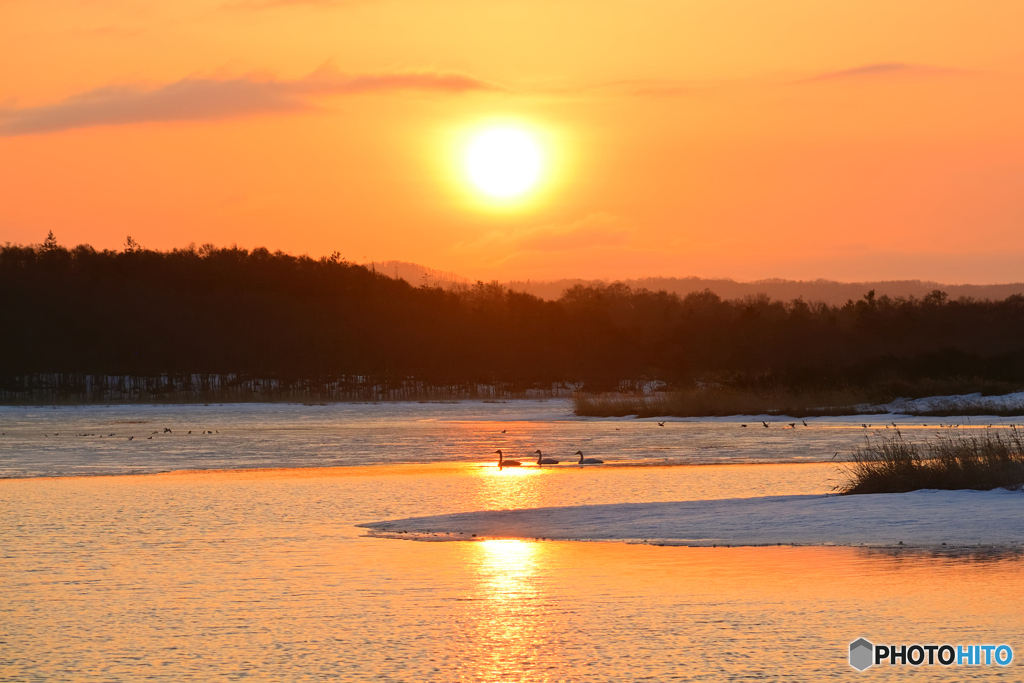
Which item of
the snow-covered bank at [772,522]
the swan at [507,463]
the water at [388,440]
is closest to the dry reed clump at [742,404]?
the water at [388,440]

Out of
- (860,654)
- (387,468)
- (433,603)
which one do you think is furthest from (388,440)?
(860,654)

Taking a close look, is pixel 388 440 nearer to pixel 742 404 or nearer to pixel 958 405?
pixel 742 404

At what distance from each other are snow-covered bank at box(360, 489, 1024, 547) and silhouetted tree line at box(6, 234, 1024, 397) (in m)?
88.4

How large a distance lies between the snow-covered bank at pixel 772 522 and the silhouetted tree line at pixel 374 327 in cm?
8844

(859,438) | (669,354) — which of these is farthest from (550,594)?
(669,354)

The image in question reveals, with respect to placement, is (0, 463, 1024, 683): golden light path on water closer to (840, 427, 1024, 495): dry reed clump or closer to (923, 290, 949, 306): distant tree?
(840, 427, 1024, 495): dry reed clump

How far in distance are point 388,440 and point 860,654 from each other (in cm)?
3363

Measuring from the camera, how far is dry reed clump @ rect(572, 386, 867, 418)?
5938 centimetres

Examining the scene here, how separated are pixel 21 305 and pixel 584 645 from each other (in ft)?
432

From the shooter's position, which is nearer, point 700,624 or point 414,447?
point 700,624

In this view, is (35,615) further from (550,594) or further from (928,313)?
(928,313)

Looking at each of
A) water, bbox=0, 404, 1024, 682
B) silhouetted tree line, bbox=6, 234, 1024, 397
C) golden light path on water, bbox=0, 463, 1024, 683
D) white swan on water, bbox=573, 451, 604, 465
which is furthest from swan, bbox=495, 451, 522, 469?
silhouetted tree line, bbox=6, 234, 1024, 397

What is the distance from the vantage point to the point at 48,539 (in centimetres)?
1559

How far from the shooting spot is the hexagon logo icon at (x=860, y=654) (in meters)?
8.75
